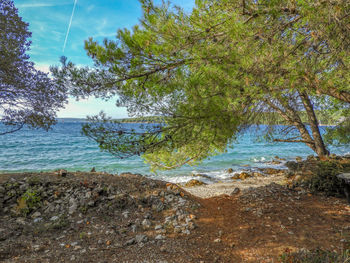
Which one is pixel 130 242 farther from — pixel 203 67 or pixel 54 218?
pixel 203 67

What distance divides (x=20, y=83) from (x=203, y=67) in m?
4.86

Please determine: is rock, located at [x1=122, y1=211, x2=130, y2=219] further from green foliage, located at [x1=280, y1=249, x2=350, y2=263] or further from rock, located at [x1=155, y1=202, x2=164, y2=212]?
green foliage, located at [x1=280, y1=249, x2=350, y2=263]

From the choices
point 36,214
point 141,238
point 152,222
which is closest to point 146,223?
point 152,222

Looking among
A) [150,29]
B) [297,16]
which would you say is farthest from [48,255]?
[297,16]

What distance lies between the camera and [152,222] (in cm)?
346

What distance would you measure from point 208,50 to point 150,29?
1.19 m

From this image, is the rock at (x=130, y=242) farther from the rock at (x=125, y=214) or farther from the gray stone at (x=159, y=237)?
the rock at (x=125, y=214)

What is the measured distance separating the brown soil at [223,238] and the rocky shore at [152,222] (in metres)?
0.01

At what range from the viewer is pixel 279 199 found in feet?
14.6

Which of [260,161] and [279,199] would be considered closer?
[279,199]

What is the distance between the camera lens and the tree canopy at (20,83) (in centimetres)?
453

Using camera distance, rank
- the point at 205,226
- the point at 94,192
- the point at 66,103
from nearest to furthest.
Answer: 1. the point at 205,226
2. the point at 94,192
3. the point at 66,103

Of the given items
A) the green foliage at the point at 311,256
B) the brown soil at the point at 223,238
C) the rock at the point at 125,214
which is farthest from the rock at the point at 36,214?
the green foliage at the point at 311,256

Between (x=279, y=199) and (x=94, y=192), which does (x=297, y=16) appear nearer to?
(x=279, y=199)
